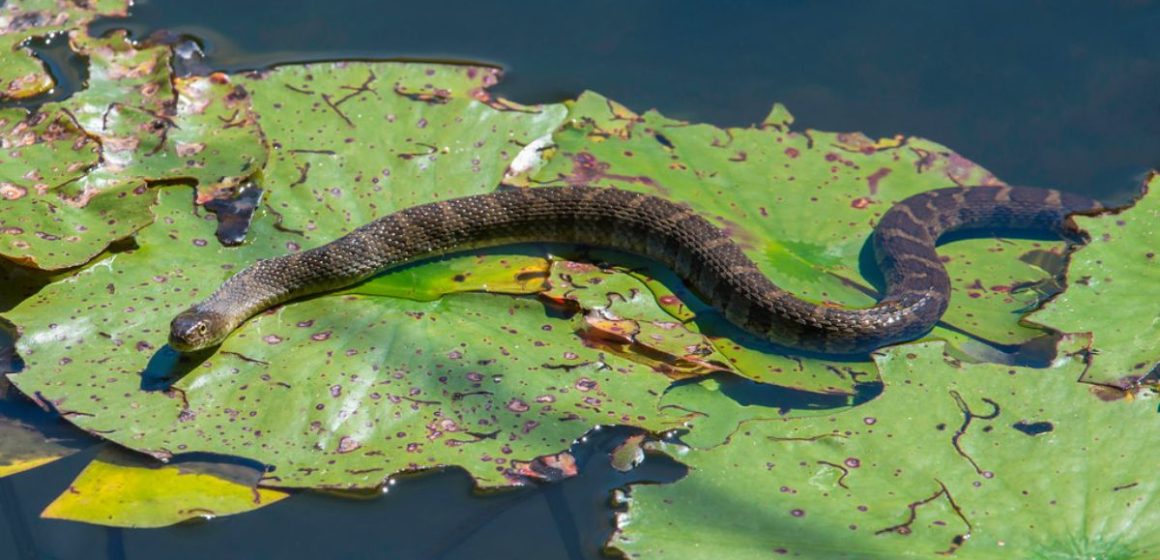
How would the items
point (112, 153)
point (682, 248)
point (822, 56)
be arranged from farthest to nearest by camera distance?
point (822, 56), point (682, 248), point (112, 153)

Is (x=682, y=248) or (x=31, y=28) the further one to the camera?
(x=31, y=28)

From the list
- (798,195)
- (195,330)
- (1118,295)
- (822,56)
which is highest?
(822,56)

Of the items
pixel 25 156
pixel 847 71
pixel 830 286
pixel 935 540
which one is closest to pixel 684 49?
pixel 847 71

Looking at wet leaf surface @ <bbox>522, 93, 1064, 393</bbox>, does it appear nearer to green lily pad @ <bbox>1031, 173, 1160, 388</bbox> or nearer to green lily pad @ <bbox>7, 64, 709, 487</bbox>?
green lily pad @ <bbox>1031, 173, 1160, 388</bbox>

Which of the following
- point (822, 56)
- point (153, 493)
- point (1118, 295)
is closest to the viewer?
point (153, 493)

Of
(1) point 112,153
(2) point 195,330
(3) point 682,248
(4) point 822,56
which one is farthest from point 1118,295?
(1) point 112,153

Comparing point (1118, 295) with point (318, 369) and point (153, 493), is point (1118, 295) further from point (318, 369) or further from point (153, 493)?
point (153, 493)

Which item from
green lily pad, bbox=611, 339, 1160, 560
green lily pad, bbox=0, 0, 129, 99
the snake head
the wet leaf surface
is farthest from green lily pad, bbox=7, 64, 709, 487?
green lily pad, bbox=0, 0, 129, 99
